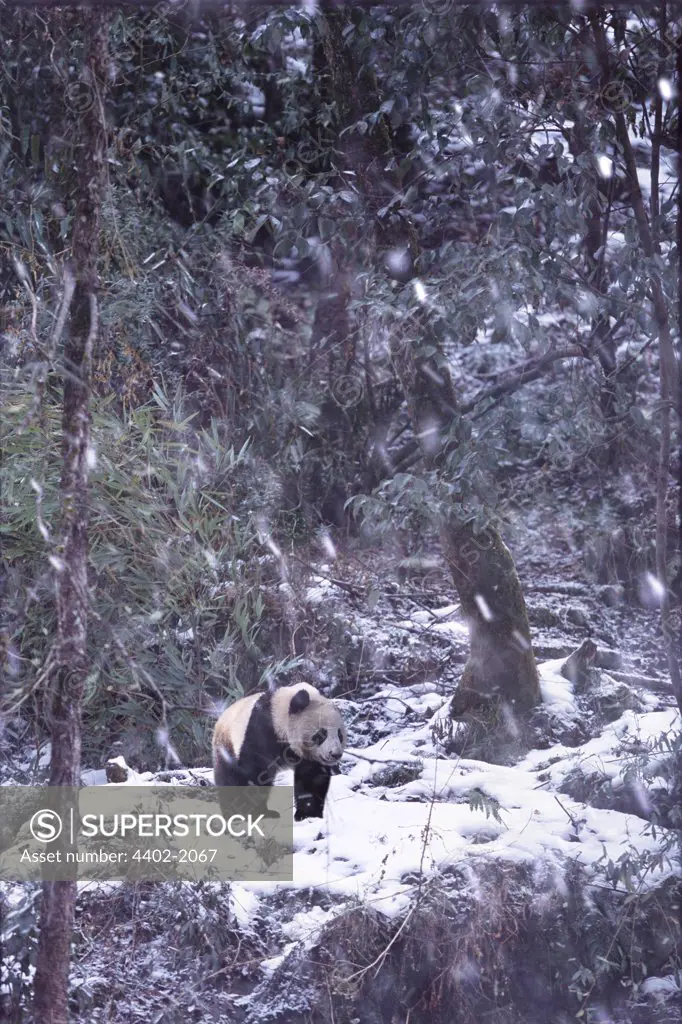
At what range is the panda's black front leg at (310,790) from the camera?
212 cm

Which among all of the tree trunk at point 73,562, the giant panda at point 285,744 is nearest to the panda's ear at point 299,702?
the giant panda at point 285,744

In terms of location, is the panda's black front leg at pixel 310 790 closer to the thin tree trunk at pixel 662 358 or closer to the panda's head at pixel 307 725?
the panda's head at pixel 307 725

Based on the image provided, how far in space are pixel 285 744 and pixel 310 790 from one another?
0.54 feet

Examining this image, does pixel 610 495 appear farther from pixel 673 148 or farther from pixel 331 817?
pixel 331 817

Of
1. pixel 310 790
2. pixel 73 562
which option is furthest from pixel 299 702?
pixel 73 562

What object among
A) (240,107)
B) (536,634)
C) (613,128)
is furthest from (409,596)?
(240,107)

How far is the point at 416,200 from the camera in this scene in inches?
104

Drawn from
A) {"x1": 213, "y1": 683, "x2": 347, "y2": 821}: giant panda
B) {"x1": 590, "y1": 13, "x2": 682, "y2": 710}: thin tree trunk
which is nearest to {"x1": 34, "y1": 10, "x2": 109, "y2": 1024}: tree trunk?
{"x1": 213, "y1": 683, "x2": 347, "y2": 821}: giant panda

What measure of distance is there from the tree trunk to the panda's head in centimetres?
55

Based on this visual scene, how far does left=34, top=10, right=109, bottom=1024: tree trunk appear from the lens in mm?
1615

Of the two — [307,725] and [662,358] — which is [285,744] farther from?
[662,358]

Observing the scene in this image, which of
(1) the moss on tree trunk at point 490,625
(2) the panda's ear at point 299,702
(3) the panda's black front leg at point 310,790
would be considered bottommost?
(3) the panda's black front leg at point 310,790

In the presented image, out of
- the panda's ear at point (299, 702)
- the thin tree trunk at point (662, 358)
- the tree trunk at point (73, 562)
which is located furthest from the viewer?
the thin tree trunk at point (662, 358)

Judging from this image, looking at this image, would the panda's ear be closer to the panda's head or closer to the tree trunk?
the panda's head
